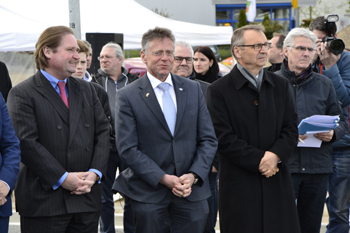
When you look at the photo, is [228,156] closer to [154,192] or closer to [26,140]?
[154,192]

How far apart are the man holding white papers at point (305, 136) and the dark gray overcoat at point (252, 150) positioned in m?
0.45

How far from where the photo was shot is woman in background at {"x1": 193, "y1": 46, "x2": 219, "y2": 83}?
221 inches

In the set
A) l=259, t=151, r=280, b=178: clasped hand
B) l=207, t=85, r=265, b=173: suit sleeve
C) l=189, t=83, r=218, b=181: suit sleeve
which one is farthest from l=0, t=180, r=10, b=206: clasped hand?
l=259, t=151, r=280, b=178: clasped hand

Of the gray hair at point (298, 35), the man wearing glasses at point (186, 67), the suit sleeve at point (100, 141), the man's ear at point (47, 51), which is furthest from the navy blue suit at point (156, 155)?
the gray hair at point (298, 35)

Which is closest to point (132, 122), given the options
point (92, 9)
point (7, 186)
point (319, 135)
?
point (7, 186)

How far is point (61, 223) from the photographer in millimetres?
3398

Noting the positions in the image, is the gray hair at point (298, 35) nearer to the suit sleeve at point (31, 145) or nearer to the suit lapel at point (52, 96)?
the suit lapel at point (52, 96)

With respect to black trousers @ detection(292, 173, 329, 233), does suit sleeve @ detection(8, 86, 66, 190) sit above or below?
above

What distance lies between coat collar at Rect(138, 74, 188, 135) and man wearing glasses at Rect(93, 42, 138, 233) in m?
1.54

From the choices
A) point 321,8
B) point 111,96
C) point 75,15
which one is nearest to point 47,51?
point 111,96

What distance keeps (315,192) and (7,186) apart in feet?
8.92

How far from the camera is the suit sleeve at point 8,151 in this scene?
317 centimetres

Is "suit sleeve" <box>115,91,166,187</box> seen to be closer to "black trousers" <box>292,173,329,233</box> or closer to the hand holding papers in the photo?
the hand holding papers

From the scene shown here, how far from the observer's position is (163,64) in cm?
372
